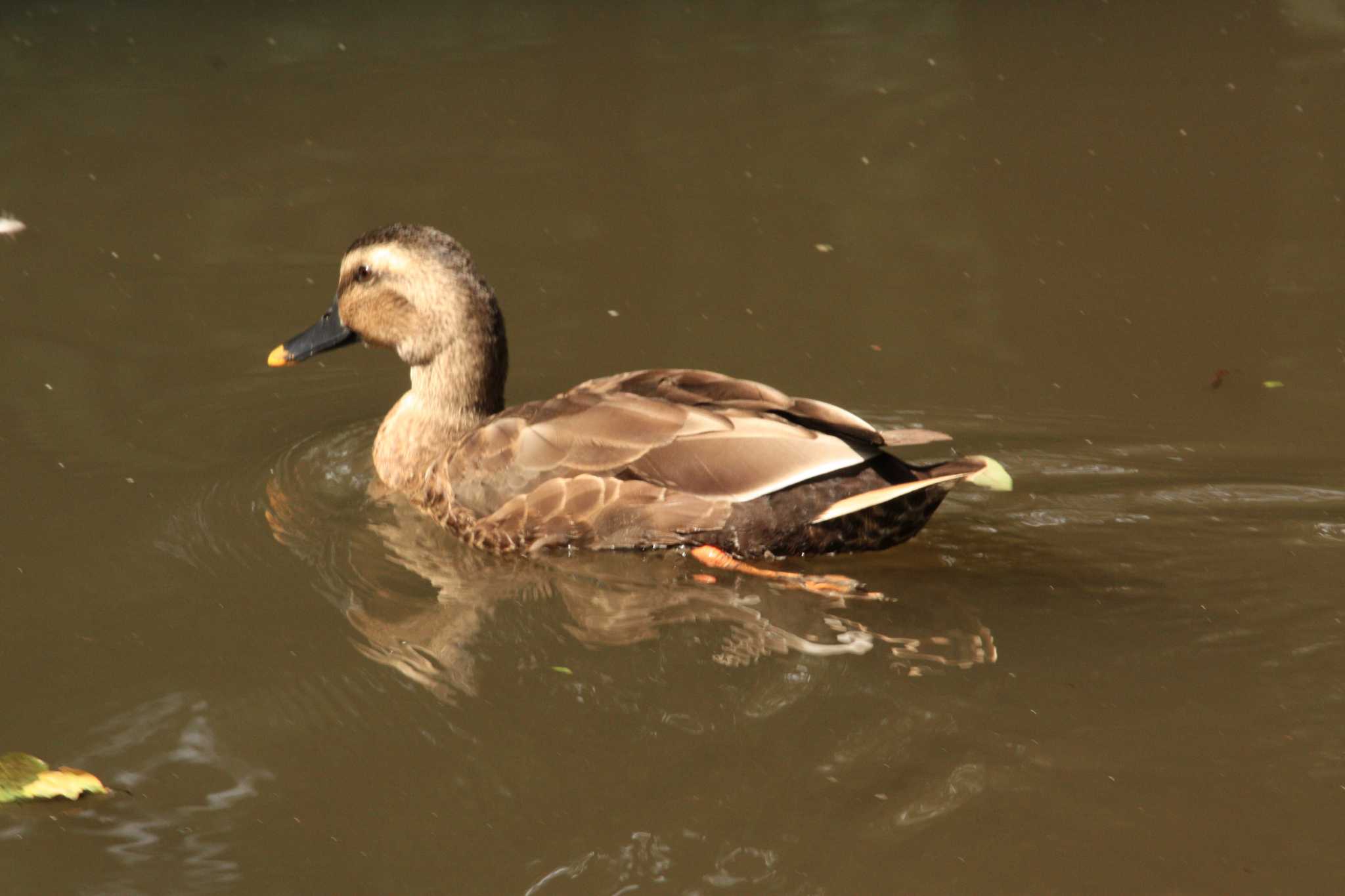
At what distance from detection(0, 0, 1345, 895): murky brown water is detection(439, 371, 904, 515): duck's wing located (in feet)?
1.01

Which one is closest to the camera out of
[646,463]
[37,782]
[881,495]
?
[37,782]

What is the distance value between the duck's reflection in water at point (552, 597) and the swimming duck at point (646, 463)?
100 mm

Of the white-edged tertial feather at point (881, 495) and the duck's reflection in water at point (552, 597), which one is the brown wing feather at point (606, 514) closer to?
the duck's reflection in water at point (552, 597)

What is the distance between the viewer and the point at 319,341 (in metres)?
6.18

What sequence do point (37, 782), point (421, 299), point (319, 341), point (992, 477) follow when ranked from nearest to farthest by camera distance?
point (37, 782) → point (992, 477) → point (421, 299) → point (319, 341)

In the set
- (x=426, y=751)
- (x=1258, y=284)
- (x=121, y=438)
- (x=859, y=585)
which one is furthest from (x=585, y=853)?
(x=1258, y=284)

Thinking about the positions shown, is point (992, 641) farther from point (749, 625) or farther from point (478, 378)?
point (478, 378)

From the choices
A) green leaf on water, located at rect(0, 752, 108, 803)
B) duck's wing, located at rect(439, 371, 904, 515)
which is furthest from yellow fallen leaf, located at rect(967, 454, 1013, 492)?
green leaf on water, located at rect(0, 752, 108, 803)

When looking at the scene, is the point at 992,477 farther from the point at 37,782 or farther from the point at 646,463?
the point at 37,782

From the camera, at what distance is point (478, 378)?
19.2 ft

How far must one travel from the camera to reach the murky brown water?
12.9 feet

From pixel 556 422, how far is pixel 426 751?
1473 mm

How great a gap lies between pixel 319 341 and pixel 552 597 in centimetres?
170

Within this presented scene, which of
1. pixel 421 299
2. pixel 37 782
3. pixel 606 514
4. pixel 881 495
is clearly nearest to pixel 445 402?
pixel 421 299
